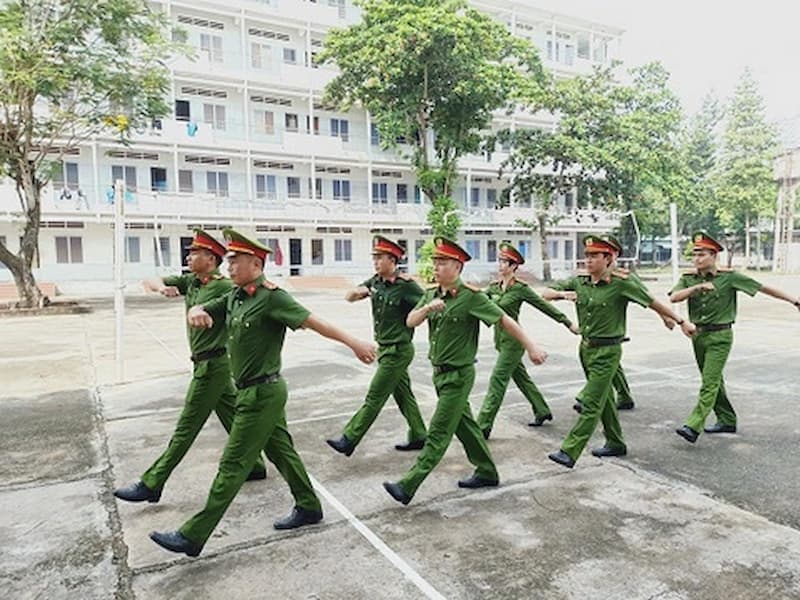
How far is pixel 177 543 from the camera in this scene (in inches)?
131

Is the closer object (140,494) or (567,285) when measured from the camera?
(140,494)

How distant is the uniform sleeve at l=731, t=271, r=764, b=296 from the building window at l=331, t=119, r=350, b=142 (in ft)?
102

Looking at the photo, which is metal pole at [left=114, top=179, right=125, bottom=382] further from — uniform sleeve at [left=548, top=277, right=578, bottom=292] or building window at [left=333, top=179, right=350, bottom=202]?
building window at [left=333, top=179, right=350, bottom=202]

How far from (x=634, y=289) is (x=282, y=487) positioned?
300 centimetres

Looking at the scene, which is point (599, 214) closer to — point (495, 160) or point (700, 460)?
point (495, 160)

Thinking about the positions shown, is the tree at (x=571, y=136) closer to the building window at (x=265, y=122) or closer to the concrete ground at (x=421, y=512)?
the building window at (x=265, y=122)

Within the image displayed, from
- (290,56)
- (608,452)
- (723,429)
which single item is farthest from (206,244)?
(290,56)

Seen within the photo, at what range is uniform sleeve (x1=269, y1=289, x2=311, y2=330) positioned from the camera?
341 cm

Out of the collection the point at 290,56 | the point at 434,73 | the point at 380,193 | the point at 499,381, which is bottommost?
the point at 499,381

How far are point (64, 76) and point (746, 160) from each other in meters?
39.2

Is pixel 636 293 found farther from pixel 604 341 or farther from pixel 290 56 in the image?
pixel 290 56

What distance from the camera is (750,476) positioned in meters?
4.64

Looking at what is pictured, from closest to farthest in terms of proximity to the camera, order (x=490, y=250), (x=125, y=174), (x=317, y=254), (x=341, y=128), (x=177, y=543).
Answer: (x=177, y=543) < (x=125, y=174) < (x=317, y=254) < (x=341, y=128) < (x=490, y=250)

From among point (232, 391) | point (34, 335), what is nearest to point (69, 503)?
point (232, 391)
